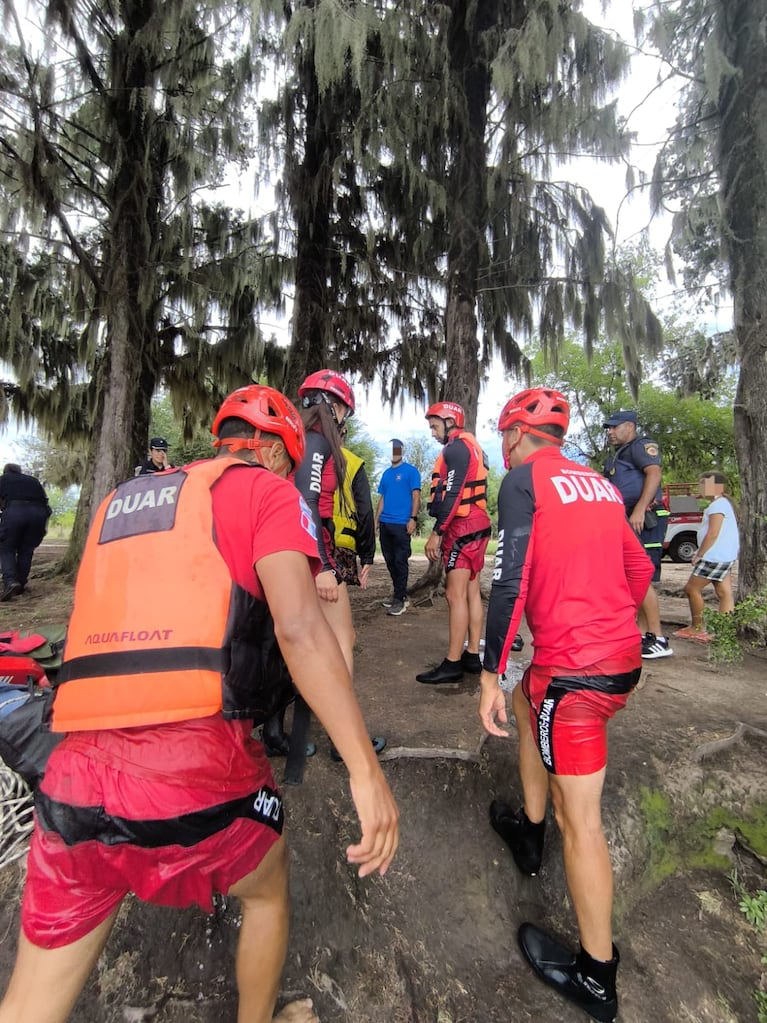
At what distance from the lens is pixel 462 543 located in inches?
160

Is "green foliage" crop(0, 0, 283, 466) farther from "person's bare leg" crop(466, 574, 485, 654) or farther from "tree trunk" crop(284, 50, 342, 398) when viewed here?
"person's bare leg" crop(466, 574, 485, 654)

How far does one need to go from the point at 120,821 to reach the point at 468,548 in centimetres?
320

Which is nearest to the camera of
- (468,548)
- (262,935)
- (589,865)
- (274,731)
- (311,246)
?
(262,935)

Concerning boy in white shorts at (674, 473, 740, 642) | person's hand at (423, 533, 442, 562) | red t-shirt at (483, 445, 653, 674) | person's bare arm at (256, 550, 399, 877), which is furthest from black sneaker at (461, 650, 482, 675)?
person's bare arm at (256, 550, 399, 877)

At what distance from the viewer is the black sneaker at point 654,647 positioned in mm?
4555

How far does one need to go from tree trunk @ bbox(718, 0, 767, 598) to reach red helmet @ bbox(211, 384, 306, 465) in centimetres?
493

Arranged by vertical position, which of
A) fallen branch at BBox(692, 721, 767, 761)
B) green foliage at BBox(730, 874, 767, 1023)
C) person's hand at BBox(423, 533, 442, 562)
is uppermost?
person's hand at BBox(423, 533, 442, 562)

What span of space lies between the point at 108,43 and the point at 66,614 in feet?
23.5

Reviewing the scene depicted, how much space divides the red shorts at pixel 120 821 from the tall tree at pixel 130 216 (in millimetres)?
6626

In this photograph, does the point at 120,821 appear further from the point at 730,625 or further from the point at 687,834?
the point at 730,625

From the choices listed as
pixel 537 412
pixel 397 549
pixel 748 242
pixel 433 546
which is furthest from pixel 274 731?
pixel 748 242

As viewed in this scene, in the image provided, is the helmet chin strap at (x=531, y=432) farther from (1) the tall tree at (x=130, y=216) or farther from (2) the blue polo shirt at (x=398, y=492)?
(1) the tall tree at (x=130, y=216)

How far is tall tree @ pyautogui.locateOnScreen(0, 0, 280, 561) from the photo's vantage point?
20.8 feet

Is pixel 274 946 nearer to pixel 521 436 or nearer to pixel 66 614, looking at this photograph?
pixel 521 436
